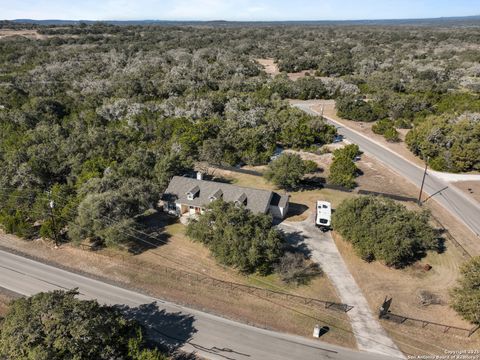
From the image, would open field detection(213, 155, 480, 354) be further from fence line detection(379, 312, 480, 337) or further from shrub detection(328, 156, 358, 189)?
shrub detection(328, 156, 358, 189)

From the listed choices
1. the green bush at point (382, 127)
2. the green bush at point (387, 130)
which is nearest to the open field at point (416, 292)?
the green bush at point (387, 130)

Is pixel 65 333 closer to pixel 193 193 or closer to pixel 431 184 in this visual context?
pixel 193 193

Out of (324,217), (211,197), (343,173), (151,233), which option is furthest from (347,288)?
(343,173)

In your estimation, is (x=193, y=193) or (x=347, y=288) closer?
(x=347, y=288)

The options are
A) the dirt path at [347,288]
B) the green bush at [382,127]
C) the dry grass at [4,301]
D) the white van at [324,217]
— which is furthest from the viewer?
the green bush at [382,127]

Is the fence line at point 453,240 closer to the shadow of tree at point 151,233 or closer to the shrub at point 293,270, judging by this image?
the shrub at point 293,270

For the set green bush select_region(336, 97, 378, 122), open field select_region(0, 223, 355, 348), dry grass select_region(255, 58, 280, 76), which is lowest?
open field select_region(0, 223, 355, 348)

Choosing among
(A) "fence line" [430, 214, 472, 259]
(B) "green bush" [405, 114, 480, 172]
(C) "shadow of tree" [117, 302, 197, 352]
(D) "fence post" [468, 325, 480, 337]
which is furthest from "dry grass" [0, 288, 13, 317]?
(B) "green bush" [405, 114, 480, 172]
